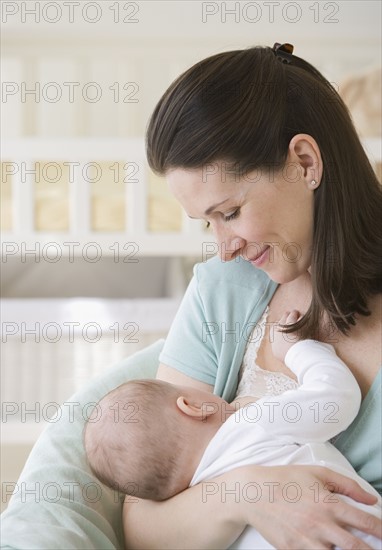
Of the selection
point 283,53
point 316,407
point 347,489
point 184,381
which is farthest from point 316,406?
point 283,53

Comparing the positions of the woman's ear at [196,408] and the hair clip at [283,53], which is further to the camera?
the hair clip at [283,53]

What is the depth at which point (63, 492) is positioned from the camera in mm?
1275

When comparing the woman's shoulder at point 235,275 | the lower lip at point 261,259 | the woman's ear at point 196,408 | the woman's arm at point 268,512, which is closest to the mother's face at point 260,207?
the lower lip at point 261,259

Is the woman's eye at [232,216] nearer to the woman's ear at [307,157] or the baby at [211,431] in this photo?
the woman's ear at [307,157]

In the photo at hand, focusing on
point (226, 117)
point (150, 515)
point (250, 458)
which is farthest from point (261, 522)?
point (226, 117)

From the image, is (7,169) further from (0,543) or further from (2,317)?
(0,543)

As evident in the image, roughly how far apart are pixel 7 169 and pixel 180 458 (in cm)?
150

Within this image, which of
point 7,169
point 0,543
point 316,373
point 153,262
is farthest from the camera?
point 153,262

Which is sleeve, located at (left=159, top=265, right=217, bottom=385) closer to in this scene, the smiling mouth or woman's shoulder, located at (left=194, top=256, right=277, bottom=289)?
woman's shoulder, located at (left=194, top=256, right=277, bottom=289)

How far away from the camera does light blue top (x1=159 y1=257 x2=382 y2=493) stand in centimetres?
142

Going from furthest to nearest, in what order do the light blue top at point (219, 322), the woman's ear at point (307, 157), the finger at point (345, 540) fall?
the light blue top at point (219, 322), the woman's ear at point (307, 157), the finger at point (345, 540)

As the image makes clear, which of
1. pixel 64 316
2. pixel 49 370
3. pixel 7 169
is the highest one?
pixel 7 169

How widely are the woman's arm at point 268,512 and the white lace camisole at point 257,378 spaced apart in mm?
210

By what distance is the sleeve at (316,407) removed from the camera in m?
1.15
